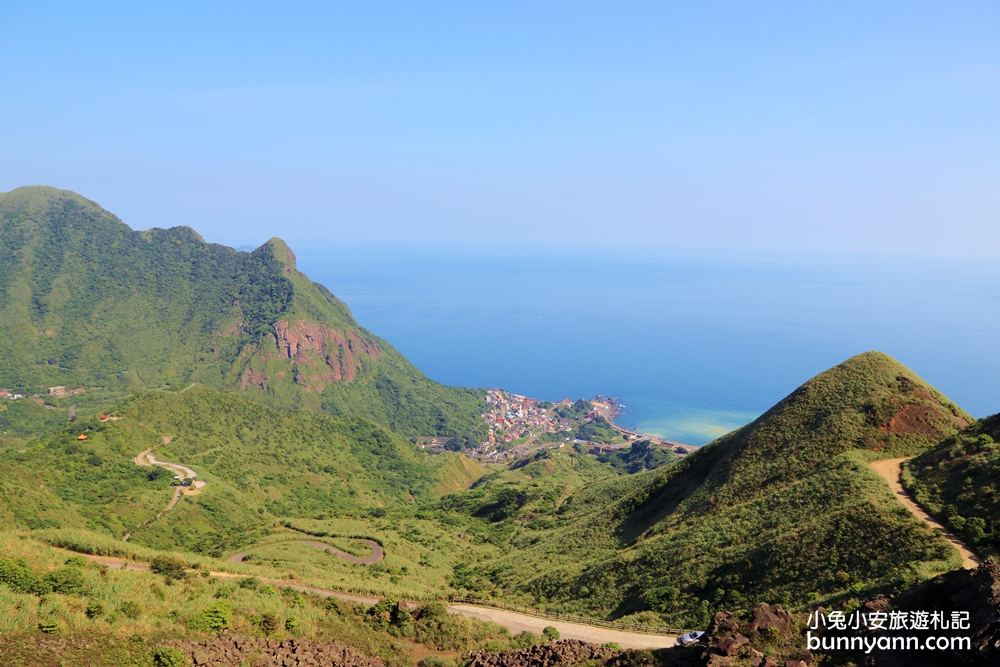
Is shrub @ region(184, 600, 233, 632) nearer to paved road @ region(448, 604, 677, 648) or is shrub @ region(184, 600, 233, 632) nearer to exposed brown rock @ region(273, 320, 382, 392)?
paved road @ region(448, 604, 677, 648)

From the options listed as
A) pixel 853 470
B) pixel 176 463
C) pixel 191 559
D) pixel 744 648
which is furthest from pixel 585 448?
pixel 744 648

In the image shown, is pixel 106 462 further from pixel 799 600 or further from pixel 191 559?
pixel 799 600

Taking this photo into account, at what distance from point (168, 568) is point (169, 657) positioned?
1174 centimetres

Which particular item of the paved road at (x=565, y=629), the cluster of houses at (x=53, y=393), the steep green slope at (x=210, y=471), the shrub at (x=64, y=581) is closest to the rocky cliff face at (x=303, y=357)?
the cluster of houses at (x=53, y=393)

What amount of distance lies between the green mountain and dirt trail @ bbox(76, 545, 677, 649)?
130 meters

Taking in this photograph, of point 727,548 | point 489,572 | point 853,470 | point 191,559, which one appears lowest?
point 489,572

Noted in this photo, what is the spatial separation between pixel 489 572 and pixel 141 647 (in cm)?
3469

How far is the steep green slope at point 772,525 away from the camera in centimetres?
2942

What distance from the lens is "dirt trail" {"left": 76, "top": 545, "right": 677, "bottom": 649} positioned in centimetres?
2889

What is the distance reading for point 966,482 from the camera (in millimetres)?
32375

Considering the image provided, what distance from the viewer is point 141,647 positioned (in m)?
21.4

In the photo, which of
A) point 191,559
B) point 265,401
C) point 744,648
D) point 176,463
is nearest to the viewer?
point 744,648

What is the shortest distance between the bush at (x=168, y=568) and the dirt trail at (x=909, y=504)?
38.8 meters

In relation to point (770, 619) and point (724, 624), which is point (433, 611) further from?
point (770, 619)
